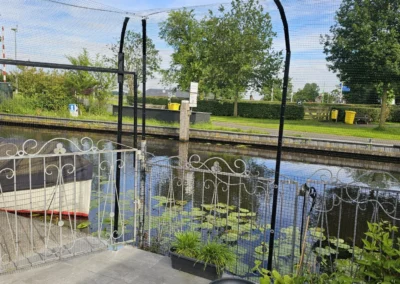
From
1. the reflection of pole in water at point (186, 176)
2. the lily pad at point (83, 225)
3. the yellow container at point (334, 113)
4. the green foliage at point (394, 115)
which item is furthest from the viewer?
the yellow container at point (334, 113)

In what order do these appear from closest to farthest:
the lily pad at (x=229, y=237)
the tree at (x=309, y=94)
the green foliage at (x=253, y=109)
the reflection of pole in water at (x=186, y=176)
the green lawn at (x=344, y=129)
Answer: the lily pad at (x=229, y=237) → the reflection of pole in water at (x=186, y=176) → the tree at (x=309, y=94) → the green lawn at (x=344, y=129) → the green foliage at (x=253, y=109)

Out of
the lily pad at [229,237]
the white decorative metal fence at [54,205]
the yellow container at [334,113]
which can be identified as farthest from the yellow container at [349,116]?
the lily pad at [229,237]

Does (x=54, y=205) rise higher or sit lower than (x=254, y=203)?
higher

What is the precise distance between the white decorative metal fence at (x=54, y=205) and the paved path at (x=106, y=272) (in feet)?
0.27

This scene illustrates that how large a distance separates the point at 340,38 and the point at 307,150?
10.6ft

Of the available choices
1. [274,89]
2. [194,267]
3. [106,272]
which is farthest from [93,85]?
[194,267]

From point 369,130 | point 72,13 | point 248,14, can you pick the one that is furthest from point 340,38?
point 72,13

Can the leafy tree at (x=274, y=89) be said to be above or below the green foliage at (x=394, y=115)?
above

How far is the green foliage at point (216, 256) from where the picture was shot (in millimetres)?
1990

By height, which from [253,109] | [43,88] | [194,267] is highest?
[43,88]

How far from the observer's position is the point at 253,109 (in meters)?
16.6

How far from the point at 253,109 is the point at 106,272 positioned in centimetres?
1523

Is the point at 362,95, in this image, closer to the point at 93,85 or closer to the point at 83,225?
the point at 83,225

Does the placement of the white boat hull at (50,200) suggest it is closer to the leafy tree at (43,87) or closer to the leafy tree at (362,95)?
the leafy tree at (362,95)
